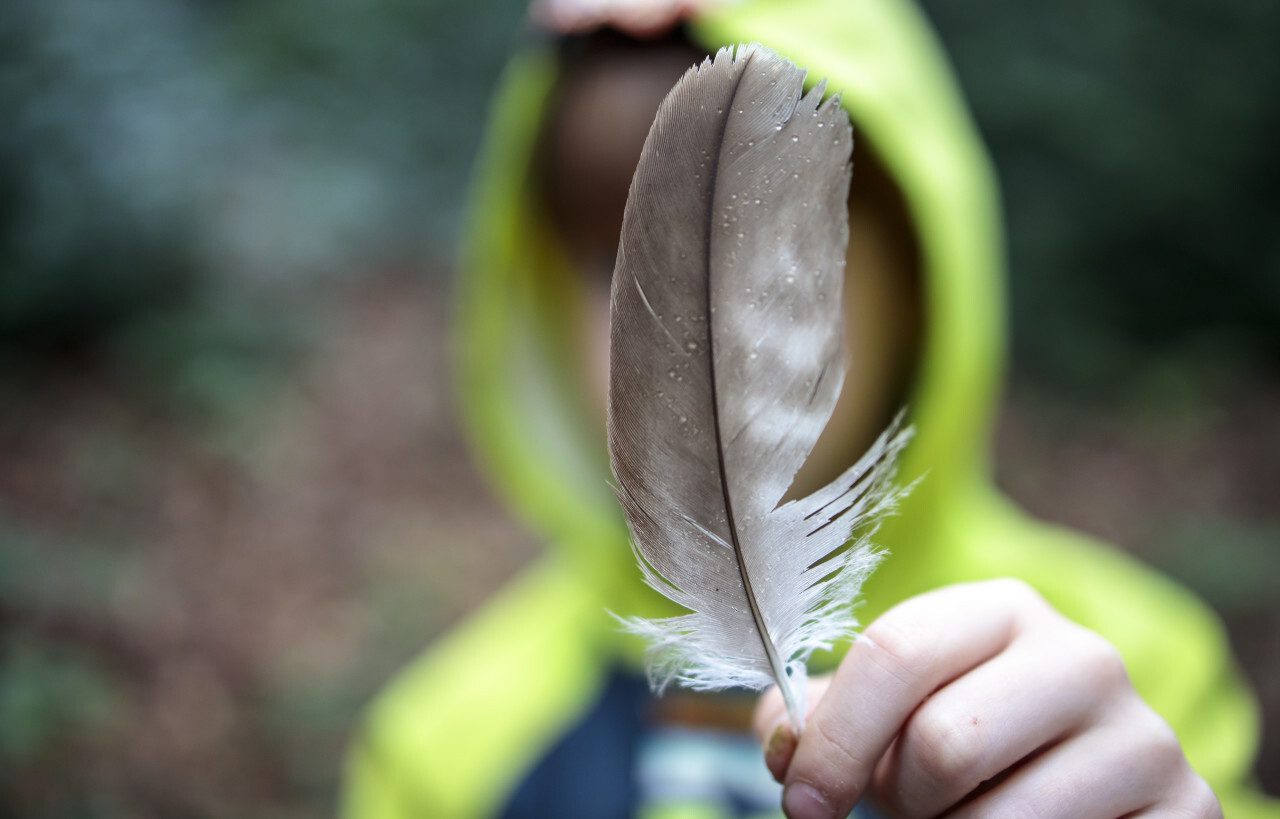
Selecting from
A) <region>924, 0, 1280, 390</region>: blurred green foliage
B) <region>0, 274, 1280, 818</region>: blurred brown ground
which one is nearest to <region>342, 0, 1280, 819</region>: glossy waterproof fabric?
<region>0, 274, 1280, 818</region>: blurred brown ground

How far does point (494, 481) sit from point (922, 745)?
374 centimetres

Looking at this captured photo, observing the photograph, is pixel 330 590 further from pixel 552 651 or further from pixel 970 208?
pixel 970 208

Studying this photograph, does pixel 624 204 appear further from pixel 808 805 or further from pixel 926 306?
pixel 808 805

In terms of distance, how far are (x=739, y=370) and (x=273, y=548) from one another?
368cm

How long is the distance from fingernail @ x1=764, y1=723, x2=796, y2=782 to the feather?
2cm

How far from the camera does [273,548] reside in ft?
12.1

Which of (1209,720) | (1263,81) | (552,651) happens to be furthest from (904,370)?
(1263,81)

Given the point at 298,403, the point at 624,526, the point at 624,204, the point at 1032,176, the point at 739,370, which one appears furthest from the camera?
the point at 298,403

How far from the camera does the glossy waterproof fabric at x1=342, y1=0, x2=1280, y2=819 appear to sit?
3.46ft

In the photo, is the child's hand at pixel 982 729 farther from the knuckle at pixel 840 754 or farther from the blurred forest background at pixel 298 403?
the blurred forest background at pixel 298 403

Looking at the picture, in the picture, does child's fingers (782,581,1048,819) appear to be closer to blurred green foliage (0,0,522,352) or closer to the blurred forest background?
the blurred forest background

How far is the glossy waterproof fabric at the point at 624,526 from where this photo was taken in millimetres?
1054

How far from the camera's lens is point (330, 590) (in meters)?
3.58

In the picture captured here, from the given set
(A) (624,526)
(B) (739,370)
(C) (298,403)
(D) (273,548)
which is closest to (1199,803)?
(B) (739,370)
